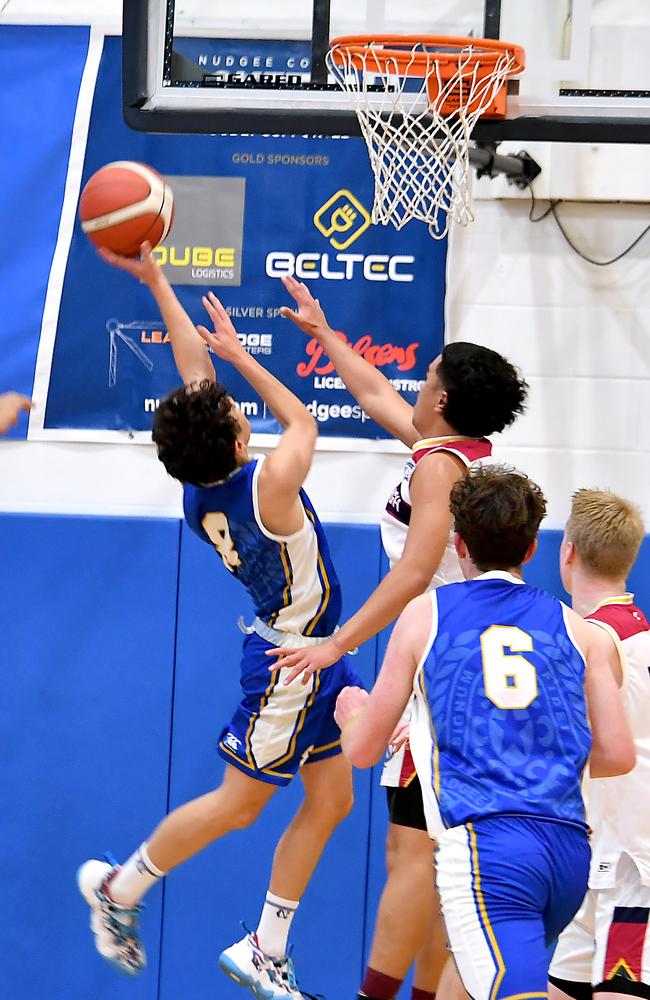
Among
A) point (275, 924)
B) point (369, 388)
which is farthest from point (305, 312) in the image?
point (275, 924)

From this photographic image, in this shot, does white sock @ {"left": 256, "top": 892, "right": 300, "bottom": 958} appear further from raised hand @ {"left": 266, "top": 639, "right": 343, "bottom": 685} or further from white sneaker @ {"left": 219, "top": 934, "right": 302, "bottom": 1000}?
raised hand @ {"left": 266, "top": 639, "right": 343, "bottom": 685}

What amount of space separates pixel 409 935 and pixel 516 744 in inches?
47.3

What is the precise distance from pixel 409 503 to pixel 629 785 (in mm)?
1064

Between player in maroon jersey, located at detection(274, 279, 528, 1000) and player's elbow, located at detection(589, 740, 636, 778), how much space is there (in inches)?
34.2

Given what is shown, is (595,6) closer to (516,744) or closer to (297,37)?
(297,37)

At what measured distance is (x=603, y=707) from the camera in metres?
2.94

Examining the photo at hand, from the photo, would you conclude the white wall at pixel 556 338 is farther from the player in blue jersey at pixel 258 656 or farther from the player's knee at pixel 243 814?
the player's knee at pixel 243 814

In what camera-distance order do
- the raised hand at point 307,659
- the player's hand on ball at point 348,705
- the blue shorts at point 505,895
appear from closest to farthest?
the blue shorts at point 505,895, the player's hand on ball at point 348,705, the raised hand at point 307,659

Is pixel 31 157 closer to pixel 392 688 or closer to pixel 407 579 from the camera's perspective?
pixel 407 579

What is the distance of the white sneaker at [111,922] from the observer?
398 centimetres

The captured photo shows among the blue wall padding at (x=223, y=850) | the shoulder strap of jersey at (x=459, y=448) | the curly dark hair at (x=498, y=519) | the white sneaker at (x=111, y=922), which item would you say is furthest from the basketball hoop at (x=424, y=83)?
the white sneaker at (x=111, y=922)

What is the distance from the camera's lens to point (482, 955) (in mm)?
2727

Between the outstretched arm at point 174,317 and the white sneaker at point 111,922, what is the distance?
5.23 ft

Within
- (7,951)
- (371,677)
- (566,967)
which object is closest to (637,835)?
(566,967)
